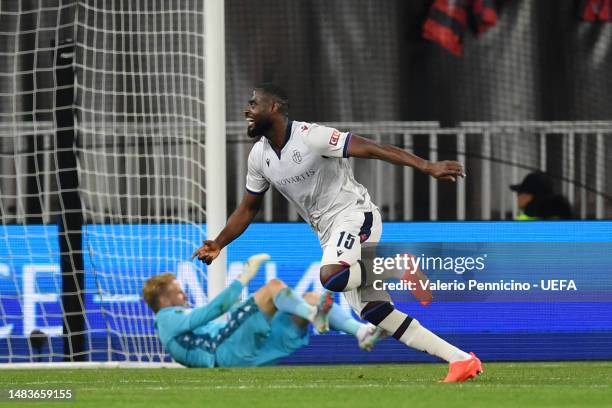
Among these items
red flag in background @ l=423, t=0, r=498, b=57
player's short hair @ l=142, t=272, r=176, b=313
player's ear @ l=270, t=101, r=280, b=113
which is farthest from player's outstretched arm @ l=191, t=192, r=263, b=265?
red flag in background @ l=423, t=0, r=498, b=57

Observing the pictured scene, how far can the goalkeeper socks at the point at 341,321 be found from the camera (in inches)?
464

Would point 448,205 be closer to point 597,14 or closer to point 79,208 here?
point 597,14

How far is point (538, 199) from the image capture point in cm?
1199

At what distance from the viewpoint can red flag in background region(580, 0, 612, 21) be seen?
39.5ft

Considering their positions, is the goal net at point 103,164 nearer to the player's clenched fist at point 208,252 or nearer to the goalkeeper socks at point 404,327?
the player's clenched fist at point 208,252

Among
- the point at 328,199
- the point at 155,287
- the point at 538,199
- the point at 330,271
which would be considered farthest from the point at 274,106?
the point at 538,199

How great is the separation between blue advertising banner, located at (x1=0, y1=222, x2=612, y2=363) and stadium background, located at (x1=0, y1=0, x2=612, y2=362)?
0.02 m

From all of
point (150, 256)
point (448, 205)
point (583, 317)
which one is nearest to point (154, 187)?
point (150, 256)

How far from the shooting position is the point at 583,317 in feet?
38.7

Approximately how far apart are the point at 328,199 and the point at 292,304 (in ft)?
8.28

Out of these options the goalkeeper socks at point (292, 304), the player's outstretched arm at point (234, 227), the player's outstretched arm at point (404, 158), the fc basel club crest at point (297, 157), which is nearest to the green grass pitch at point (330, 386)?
the goalkeeper socks at point (292, 304)

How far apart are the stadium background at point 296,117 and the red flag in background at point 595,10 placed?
0.06 meters

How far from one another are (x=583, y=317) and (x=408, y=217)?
1505mm
